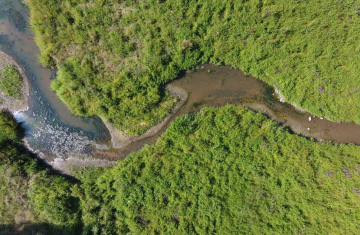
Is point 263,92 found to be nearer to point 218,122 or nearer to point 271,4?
point 218,122

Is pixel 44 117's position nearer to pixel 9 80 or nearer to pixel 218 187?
pixel 9 80

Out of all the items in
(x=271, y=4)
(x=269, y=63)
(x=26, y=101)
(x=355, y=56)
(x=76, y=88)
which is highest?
(x=271, y=4)

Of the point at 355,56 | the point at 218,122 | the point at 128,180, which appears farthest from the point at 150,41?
the point at 355,56

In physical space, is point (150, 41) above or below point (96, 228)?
above

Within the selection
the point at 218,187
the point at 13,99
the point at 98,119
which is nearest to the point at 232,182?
the point at 218,187

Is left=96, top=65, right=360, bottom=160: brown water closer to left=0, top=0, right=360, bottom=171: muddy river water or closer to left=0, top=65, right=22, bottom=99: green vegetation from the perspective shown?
left=0, top=0, right=360, bottom=171: muddy river water
